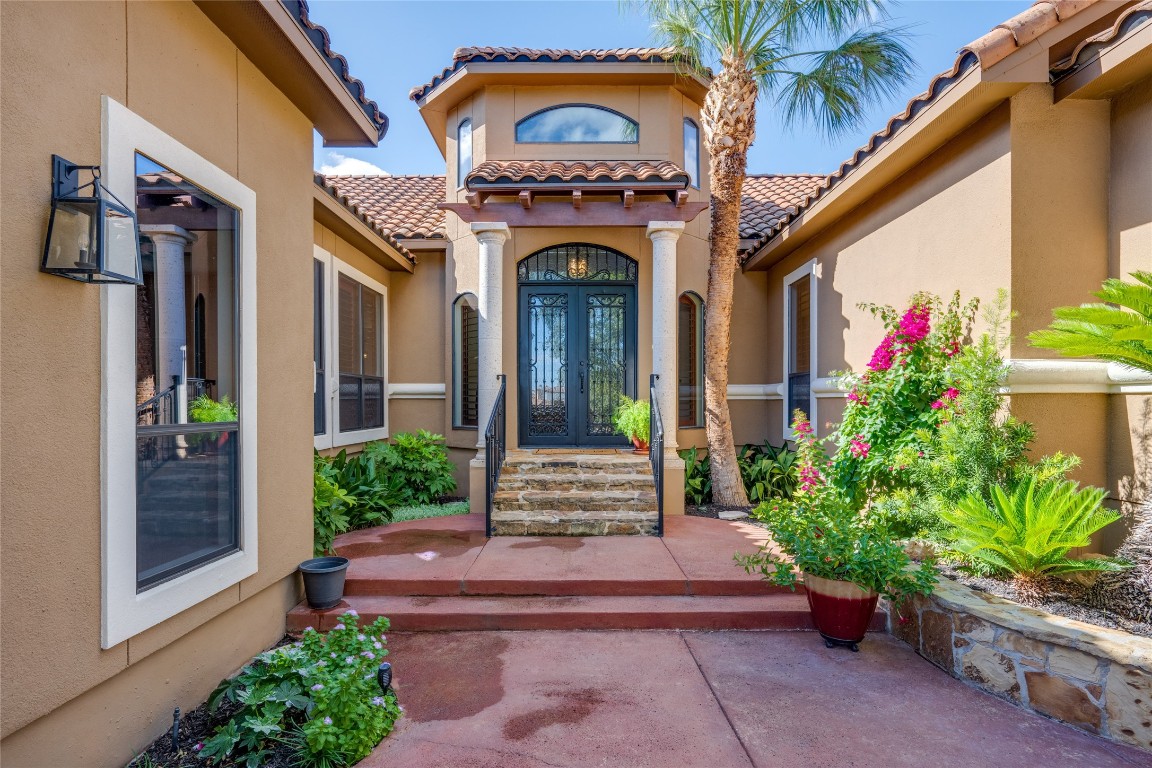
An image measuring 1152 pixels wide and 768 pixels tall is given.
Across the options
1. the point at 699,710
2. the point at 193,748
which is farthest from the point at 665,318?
the point at 193,748

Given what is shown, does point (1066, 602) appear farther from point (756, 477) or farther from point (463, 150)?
point (463, 150)

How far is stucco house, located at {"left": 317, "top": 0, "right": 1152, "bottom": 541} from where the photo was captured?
4375 mm

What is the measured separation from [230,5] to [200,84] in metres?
0.45

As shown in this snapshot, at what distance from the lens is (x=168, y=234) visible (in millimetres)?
3191

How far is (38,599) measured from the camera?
Result: 7.25 feet

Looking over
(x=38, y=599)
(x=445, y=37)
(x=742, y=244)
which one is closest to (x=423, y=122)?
(x=445, y=37)

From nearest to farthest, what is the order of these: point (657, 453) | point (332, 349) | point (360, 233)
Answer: point (657, 453), point (360, 233), point (332, 349)

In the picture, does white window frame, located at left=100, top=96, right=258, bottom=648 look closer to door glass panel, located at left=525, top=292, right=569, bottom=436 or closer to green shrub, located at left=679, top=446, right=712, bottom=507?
door glass panel, located at left=525, top=292, right=569, bottom=436

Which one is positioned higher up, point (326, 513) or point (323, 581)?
point (326, 513)

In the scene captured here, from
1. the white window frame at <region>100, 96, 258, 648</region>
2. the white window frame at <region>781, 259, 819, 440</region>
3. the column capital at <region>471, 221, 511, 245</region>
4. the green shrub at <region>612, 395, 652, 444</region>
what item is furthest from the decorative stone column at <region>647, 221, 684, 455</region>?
the white window frame at <region>100, 96, 258, 648</region>

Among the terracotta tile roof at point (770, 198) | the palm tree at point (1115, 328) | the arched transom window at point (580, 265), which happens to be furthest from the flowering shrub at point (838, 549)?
the terracotta tile roof at point (770, 198)

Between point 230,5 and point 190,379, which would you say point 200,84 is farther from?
point 190,379

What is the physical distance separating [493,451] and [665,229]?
10.9 ft

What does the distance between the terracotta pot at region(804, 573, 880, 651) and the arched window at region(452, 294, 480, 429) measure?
5.89 metres
